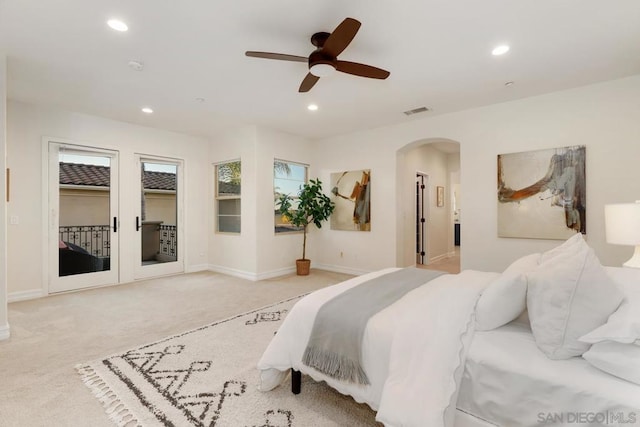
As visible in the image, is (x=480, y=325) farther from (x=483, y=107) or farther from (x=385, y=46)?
(x=483, y=107)

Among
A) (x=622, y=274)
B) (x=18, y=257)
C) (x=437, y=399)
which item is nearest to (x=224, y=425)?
(x=437, y=399)

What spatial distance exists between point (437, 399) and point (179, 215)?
535 cm

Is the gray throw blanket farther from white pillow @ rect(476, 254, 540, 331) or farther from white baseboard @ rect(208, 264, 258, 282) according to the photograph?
white baseboard @ rect(208, 264, 258, 282)

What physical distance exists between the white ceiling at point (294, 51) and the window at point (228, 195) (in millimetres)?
1470

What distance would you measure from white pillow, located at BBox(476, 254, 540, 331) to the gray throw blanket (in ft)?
1.70

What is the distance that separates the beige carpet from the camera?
179cm

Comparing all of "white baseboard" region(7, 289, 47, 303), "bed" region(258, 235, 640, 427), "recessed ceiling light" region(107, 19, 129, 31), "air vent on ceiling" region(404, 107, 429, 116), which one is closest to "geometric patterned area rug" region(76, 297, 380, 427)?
"bed" region(258, 235, 640, 427)

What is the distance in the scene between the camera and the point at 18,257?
391cm

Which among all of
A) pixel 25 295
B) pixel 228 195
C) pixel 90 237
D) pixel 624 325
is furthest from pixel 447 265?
pixel 25 295

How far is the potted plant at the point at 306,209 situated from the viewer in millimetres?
5371

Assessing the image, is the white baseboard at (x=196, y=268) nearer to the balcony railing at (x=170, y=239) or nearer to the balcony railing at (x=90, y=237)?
the balcony railing at (x=170, y=239)

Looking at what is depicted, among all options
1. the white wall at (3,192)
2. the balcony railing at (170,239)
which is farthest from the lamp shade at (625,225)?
the balcony railing at (170,239)

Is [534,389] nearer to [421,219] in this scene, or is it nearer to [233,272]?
[233,272]

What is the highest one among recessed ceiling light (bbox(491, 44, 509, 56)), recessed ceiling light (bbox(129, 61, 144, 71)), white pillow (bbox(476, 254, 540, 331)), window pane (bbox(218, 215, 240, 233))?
recessed ceiling light (bbox(129, 61, 144, 71))
